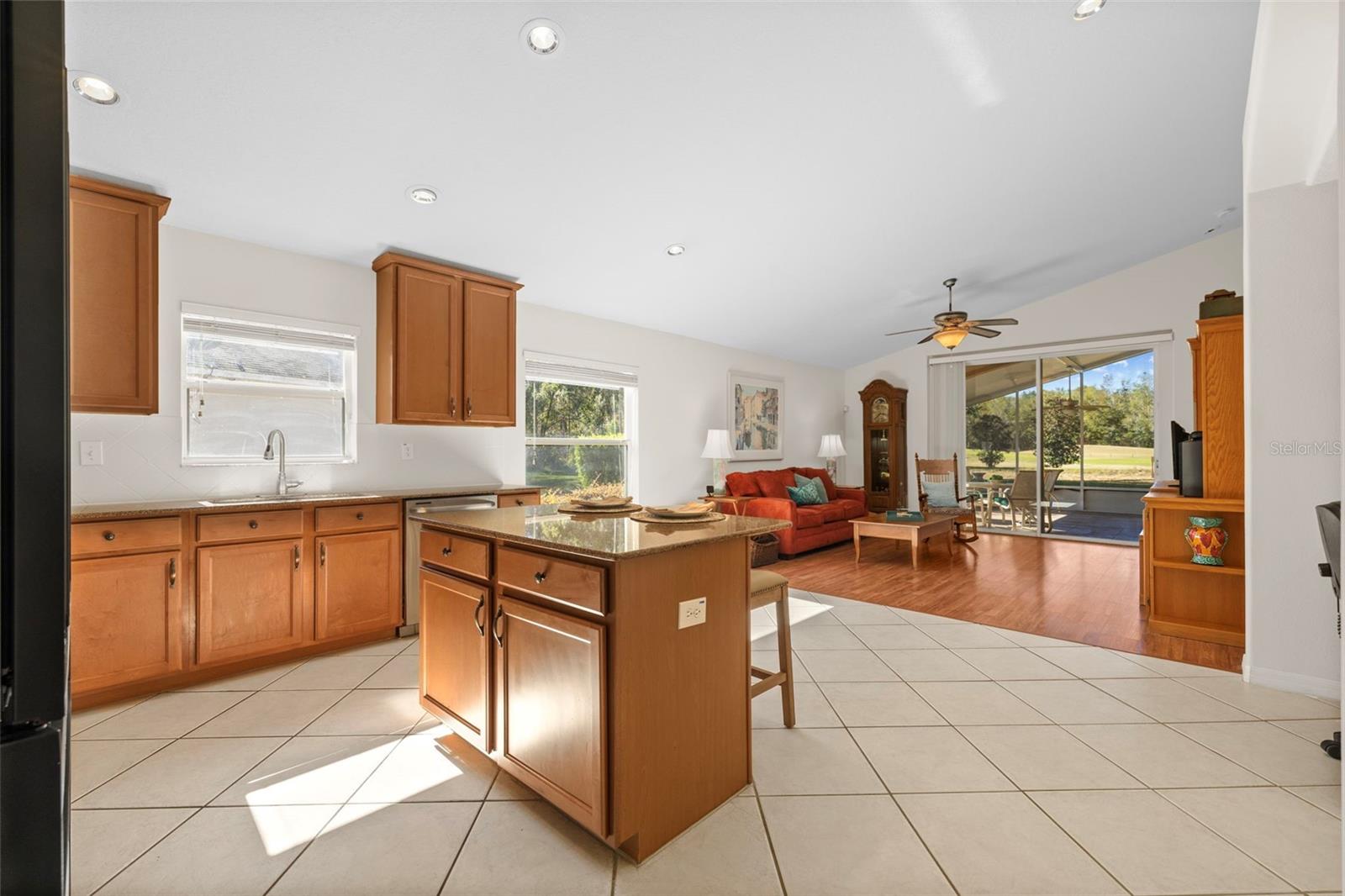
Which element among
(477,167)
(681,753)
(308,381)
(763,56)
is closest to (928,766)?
(681,753)

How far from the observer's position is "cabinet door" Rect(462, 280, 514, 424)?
386cm

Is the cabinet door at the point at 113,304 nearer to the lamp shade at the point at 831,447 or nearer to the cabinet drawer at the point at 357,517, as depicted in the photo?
the cabinet drawer at the point at 357,517

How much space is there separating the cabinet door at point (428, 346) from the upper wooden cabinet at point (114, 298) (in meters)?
1.13

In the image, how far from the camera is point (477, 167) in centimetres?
288

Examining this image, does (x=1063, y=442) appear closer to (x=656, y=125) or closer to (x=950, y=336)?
(x=950, y=336)

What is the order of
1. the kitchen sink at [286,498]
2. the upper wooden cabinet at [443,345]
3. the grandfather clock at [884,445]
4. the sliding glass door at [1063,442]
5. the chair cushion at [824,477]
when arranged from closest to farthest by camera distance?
the kitchen sink at [286,498], the upper wooden cabinet at [443,345], the sliding glass door at [1063,442], the chair cushion at [824,477], the grandfather clock at [884,445]

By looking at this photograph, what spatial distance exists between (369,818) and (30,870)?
5.25 feet

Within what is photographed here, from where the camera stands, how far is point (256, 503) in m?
2.86

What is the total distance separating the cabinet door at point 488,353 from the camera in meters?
3.86

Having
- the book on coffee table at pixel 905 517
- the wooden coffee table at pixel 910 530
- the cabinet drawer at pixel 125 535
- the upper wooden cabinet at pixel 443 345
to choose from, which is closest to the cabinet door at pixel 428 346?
the upper wooden cabinet at pixel 443 345

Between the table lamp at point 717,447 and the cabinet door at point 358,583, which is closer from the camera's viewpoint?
the cabinet door at point 358,583

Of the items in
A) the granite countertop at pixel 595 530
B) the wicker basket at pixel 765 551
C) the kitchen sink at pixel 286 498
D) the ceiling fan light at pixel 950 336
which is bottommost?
the wicker basket at pixel 765 551

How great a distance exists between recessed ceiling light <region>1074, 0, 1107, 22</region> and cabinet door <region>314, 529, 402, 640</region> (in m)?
4.34

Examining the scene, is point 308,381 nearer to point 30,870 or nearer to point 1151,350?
point 30,870
